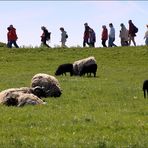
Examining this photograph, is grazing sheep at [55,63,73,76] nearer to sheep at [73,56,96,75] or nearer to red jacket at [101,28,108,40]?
sheep at [73,56,96,75]

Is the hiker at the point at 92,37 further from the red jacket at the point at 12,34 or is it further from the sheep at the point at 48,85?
the sheep at the point at 48,85

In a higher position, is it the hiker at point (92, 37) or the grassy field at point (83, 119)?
the hiker at point (92, 37)

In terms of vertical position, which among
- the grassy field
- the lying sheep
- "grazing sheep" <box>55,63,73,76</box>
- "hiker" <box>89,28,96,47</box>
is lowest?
the grassy field

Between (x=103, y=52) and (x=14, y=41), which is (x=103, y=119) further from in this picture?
(x=14, y=41)

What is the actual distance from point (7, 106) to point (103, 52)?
27037mm

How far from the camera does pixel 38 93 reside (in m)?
21.4

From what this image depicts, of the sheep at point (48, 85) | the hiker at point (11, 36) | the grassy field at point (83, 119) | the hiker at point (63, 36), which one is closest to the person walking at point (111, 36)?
the hiker at point (63, 36)

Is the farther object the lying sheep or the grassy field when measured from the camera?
the lying sheep

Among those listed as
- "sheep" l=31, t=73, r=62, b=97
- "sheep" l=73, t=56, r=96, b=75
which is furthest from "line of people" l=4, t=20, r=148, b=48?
"sheep" l=31, t=73, r=62, b=97

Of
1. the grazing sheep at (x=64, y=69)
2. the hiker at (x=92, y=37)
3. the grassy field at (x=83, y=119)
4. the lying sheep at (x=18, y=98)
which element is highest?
the hiker at (x=92, y=37)

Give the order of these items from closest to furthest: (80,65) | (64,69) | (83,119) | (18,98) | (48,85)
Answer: (83,119), (18,98), (48,85), (80,65), (64,69)

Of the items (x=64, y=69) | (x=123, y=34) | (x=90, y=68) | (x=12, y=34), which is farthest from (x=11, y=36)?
(x=90, y=68)

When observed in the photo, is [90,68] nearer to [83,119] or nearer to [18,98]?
[18,98]

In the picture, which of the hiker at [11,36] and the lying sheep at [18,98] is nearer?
the lying sheep at [18,98]
